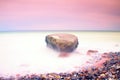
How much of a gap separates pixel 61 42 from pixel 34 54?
25cm

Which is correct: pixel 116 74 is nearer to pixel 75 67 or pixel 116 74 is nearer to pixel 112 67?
pixel 112 67

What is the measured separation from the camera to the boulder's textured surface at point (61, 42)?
1.79m

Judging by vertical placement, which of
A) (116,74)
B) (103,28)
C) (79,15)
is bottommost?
(116,74)

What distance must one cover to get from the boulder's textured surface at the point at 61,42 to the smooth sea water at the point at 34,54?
0.13ft

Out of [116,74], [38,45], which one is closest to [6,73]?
[38,45]

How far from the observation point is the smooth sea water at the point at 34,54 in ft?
5.62

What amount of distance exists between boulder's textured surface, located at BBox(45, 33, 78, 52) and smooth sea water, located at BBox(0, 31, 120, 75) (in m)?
0.04

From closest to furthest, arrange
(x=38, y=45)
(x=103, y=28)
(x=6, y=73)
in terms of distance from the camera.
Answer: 1. (x=6, y=73)
2. (x=38, y=45)
3. (x=103, y=28)

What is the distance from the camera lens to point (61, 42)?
1784mm

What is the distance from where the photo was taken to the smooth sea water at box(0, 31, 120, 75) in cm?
171

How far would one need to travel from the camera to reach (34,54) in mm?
1765

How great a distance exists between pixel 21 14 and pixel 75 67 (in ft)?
2.14

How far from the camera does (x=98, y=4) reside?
1.91m

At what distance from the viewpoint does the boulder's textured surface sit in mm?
1785
